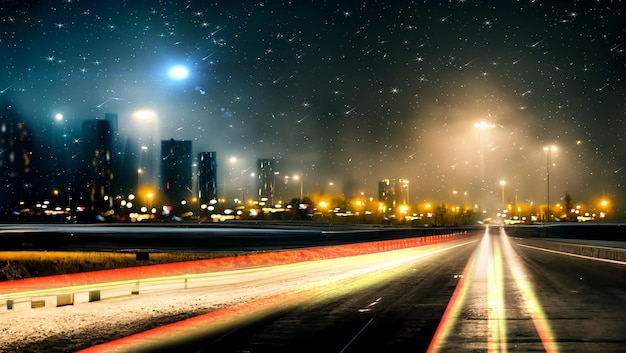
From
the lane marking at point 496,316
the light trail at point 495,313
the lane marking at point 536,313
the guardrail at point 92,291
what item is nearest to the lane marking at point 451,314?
the light trail at point 495,313

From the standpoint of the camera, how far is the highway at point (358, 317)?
13.6 metres

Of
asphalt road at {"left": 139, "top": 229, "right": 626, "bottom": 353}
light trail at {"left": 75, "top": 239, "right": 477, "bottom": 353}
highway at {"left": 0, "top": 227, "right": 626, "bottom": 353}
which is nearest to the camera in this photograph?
asphalt road at {"left": 139, "top": 229, "right": 626, "bottom": 353}

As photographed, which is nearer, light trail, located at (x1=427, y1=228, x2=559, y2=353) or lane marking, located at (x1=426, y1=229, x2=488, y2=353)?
light trail, located at (x1=427, y1=228, x2=559, y2=353)

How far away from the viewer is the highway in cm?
1362

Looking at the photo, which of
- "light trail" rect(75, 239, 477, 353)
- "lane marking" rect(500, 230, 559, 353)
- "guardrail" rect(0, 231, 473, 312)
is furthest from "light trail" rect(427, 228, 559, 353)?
"guardrail" rect(0, 231, 473, 312)

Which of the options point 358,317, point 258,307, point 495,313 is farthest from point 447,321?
point 258,307

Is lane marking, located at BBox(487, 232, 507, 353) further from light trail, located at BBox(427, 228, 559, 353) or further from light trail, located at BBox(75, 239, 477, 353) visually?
light trail, located at BBox(75, 239, 477, 353)

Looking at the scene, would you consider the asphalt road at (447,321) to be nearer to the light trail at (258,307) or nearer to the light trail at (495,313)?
the light trail at (495,313)

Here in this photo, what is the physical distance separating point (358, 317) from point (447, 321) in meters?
2.26

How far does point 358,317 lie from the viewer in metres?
17.6

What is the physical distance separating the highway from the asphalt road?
0.03 m

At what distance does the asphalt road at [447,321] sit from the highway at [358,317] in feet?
0.09

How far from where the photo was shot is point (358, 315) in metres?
18.0

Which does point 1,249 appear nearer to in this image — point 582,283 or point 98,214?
point 582,283
